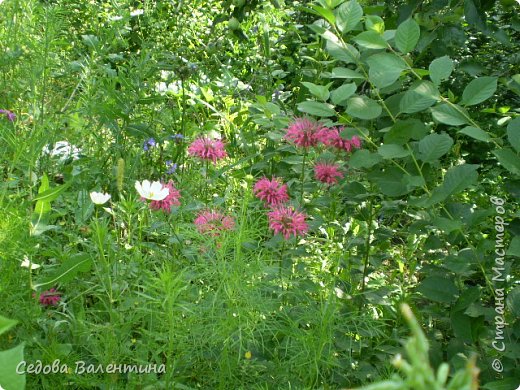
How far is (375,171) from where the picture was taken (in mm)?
1839

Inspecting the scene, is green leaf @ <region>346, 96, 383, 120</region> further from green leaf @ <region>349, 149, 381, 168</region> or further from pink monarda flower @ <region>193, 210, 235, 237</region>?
pink monarda flower @ <region>193, 210, 235, 237</region>

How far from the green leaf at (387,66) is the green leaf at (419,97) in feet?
0.18

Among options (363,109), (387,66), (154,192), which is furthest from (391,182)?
(154,192)

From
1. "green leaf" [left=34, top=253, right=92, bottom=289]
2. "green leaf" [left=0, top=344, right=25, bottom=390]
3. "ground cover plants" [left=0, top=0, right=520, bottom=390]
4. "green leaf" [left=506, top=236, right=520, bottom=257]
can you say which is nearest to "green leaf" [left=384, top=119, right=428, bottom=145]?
"ground cover plants" [left=0, top=0, right=520, bottom=390]

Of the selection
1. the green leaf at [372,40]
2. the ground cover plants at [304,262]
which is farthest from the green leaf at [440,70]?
the green leaf at [372,40]

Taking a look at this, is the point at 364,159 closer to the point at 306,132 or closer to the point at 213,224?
the point at 306,132

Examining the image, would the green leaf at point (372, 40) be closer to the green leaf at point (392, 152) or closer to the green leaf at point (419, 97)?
the green leaf at point (419, 97)

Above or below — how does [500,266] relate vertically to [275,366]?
above

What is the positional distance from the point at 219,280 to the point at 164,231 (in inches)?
16.7

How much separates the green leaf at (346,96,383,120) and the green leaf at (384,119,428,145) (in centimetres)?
6

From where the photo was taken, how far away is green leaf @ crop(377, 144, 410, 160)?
1636 millimetres

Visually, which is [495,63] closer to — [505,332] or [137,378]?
[505,332]

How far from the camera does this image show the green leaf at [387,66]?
1.59 m

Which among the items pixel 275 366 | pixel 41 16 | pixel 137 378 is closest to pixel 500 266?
pixel 275 366
